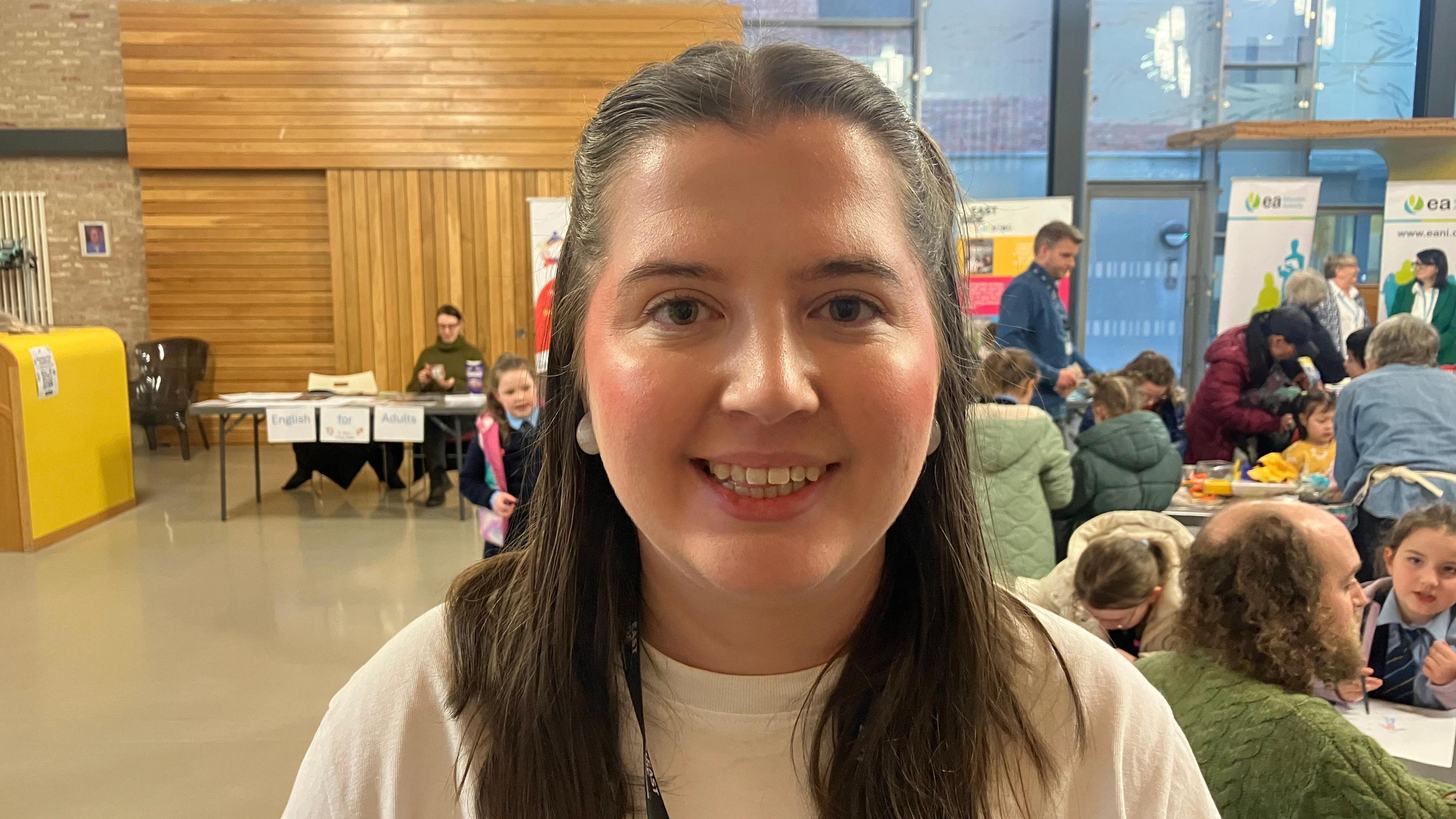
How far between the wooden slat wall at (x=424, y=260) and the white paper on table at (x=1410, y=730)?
9.18 metres

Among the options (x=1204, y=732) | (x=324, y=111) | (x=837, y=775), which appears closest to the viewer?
(x=837, y=775)

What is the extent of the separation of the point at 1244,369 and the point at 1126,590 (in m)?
3.68

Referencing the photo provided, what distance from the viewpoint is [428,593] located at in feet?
18.3

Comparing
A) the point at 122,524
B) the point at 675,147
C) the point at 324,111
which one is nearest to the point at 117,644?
the point at 122,524

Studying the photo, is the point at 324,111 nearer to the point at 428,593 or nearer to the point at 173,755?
the point at 428,593

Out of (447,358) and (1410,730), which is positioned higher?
(447,358)

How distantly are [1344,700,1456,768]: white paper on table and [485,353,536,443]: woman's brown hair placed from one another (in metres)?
3.73

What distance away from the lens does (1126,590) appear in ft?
9.83

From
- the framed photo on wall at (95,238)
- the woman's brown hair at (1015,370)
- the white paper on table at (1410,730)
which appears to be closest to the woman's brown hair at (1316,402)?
the woman's brown hair at (1015,370)

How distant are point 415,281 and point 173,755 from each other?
766cm

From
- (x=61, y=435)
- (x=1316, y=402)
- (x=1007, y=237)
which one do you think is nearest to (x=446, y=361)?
(x=61, y=435)

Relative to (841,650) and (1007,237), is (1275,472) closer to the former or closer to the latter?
(1007,237)

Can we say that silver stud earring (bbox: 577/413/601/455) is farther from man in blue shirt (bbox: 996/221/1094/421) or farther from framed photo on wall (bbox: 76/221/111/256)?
framed photo on wall (bbox: 76/221/111/256)

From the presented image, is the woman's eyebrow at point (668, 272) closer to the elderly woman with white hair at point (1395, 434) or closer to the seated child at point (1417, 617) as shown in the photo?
the seated child at point (1417, 617)
